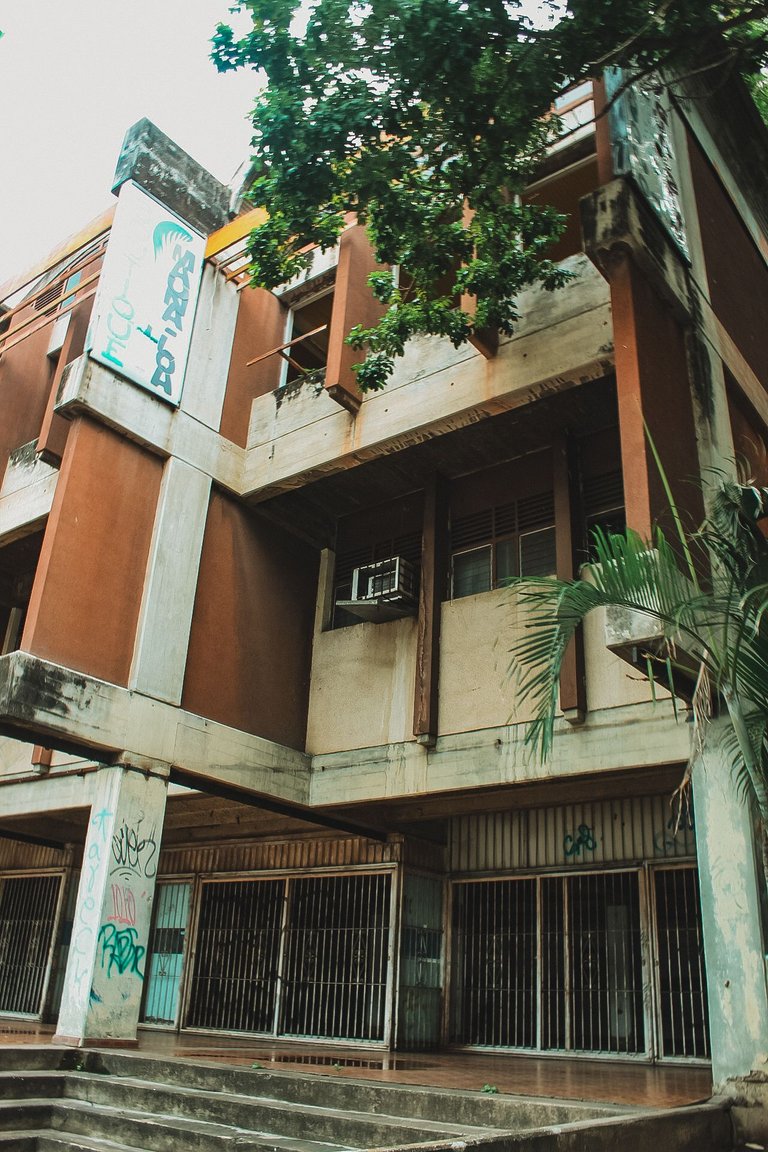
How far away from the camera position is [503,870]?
444 inches

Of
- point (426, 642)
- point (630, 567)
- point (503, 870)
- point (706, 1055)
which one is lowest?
point (706, 1055)

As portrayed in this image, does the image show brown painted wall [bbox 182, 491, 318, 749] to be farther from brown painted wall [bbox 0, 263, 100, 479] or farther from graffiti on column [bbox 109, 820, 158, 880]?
brown painted wall [bbox 0, 263, 100, 479]

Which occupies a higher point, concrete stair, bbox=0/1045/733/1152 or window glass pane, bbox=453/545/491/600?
window glass pane, bbox=453/545/491/600

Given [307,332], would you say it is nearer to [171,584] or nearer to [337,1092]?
[171,584]

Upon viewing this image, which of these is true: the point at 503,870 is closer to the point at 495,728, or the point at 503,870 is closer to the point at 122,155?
the point at 495,728

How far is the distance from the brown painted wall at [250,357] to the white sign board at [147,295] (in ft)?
2.80

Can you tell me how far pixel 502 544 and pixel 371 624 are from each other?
190cm

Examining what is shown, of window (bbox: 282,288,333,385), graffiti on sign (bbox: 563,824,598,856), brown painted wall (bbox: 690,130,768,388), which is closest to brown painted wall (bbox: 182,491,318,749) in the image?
window (bbox: 282,288,333,385)

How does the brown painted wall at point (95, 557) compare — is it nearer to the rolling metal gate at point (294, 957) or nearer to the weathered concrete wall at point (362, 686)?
the weathered concrete wall at point (362, 686)

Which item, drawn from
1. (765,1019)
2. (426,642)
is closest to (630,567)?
(765,1019)

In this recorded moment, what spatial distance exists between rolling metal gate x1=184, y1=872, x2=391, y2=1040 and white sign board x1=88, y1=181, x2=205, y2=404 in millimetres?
6599

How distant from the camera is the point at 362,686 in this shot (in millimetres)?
11070

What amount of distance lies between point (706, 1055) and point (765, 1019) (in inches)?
A: 133

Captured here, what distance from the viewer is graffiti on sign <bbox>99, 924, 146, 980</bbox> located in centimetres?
848
